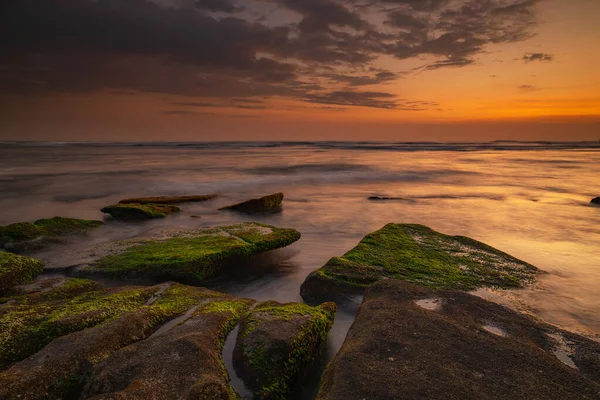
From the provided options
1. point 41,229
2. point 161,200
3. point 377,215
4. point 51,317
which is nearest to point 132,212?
point 161,200

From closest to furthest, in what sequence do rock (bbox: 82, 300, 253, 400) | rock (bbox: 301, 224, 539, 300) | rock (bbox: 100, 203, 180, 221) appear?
1. rock (bbox: 82, 300, 253, 400)
2. rock (bbox: 301, 224, 539, 300)
3. rock (bbox: 100, 203, 180, 221)

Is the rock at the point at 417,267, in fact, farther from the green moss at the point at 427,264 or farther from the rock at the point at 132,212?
the rock at the point at 132,212

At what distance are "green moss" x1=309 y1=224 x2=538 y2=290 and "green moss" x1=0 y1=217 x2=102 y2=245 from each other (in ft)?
25.0

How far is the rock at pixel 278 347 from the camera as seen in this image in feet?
11.8

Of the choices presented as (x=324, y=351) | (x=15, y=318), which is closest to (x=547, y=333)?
(x=324, y=351)

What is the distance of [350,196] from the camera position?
67.2 ft

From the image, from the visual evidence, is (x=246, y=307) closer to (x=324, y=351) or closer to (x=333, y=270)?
(x=324, y=351)

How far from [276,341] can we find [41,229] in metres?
8.89

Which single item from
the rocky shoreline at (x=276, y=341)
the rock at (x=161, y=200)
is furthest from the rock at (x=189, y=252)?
the rock at (x=161, y=200)

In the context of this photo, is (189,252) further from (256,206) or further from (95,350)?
(256,206)

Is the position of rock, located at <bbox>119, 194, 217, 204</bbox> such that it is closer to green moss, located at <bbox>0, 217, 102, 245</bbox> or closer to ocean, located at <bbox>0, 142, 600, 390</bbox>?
ocean, located at <bbox>0, 142, 600, 390</bbox>

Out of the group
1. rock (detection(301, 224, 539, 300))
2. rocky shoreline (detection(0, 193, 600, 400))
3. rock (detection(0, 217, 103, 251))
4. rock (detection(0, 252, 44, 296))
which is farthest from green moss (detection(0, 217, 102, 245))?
rock (detection(301, 224, 539, 300))

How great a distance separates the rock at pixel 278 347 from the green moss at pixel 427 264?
2.05 metres

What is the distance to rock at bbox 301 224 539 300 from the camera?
21.1 feet
